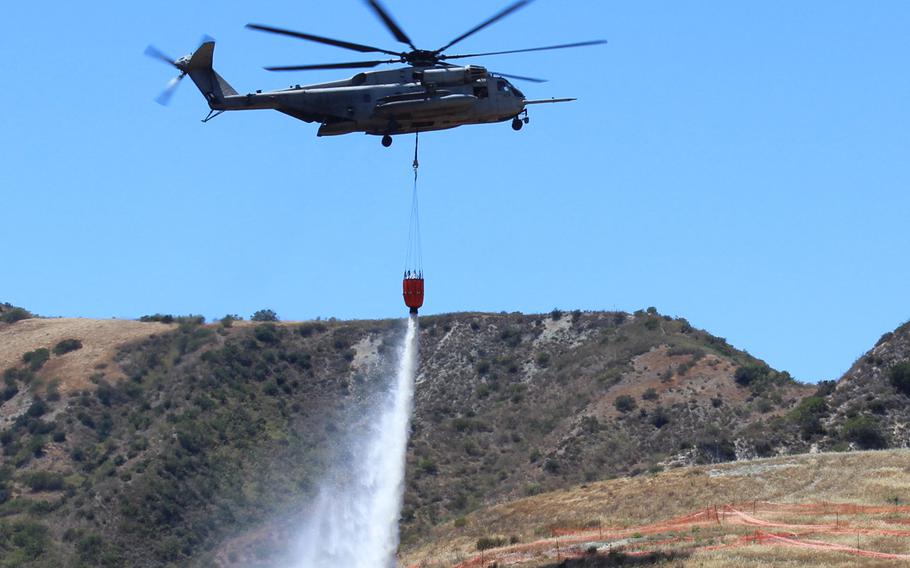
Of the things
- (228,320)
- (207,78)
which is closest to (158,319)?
(228,320)

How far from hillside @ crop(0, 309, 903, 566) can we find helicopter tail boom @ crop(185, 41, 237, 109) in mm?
28340

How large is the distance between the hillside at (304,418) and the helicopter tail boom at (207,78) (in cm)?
2834

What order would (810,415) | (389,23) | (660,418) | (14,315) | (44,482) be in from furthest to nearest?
1. (14,315)
2. (660,418)
3. (44,482)
4. (810,415)
5. (389,23)

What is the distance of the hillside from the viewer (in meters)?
90.9

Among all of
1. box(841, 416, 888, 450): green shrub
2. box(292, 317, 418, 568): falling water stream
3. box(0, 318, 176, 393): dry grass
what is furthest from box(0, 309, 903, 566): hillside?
box(292, 317, 418, 568): falling water stream

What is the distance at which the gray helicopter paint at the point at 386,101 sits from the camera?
5159 cm

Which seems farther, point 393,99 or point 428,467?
point 428,467

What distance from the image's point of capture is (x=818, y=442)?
84125 millimetres

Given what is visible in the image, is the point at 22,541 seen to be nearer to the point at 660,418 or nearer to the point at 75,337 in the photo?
the point at 75,337

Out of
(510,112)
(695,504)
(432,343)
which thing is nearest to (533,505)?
Answer: (695,504)

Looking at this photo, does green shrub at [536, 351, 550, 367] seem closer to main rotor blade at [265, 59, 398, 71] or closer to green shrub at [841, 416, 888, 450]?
green shrub at [841, 416, 888, 450]

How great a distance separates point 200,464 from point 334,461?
8575 mm

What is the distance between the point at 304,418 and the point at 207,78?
A: 2245 inches

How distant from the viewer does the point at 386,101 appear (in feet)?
169
